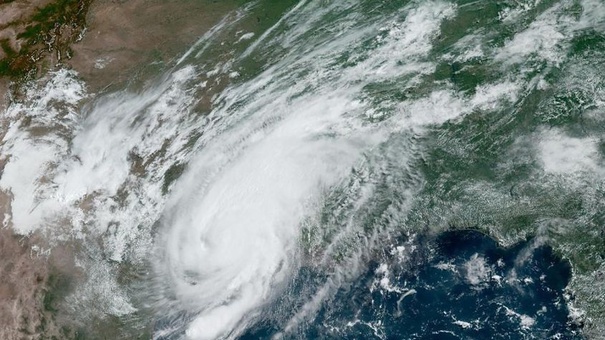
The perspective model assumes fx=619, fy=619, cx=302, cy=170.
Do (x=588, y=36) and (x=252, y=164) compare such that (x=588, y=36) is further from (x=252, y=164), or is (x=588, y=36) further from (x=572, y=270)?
(x=252, y=164)

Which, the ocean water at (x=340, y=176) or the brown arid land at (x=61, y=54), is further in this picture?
the brown arid land at (x=61, y=54)

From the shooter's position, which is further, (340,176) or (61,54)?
(61,54)

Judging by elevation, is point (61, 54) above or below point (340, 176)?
above

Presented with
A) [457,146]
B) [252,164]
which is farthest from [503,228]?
[252,164]

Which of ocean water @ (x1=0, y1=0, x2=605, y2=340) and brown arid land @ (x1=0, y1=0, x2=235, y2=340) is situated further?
brown arid land @ (x1=0, y1=0, x2=235, y2=340)
